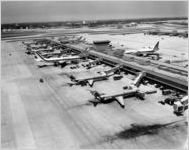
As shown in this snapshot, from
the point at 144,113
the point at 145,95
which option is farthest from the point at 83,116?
the point at 145,95

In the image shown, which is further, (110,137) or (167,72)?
(167,72)

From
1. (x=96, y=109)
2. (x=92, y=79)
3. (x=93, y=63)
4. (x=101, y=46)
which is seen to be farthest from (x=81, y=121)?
(x=101, y=46)

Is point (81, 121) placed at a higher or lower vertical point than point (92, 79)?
lower

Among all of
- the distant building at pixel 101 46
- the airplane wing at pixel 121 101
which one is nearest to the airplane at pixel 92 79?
the airplane wing at pixel 121 101

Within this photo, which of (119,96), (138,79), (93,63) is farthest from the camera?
(93,63)

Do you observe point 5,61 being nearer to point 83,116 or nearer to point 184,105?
point 83,116

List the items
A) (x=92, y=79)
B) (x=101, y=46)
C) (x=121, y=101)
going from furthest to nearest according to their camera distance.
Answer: (x=101, y=46), (x=92, y=79), (x=121, y=101)

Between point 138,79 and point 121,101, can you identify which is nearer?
point 121,101

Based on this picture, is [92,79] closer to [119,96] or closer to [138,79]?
[138,79]

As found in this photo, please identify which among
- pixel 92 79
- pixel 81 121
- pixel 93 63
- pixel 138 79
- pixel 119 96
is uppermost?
pixel 93 63
